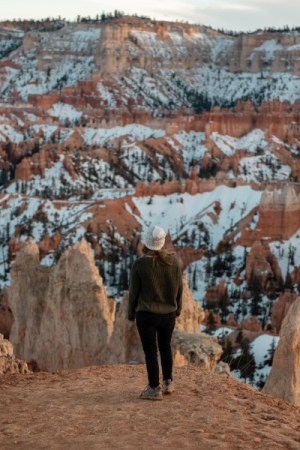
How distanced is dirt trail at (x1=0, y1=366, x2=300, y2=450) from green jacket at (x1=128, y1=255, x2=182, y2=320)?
1053mm

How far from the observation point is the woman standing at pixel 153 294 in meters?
8.09

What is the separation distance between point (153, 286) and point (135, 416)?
139 centimetres

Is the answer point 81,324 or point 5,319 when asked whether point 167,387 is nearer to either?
point 81,324

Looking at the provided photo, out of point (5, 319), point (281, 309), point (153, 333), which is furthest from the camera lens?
point (281, 309)

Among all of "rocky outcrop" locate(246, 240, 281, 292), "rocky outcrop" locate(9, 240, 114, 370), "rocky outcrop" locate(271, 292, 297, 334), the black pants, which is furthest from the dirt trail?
"rocky outcrop" locate(246, 240, 281, 292)

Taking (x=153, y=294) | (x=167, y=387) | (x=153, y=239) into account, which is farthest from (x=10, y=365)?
(x=153, y=239)

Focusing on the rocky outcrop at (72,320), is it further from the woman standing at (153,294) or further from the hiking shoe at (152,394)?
the woman standing at (153,294)

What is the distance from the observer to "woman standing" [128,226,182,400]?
26.6 feet

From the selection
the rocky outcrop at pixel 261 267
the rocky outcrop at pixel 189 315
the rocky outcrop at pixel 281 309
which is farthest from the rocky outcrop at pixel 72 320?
the rocky outcrop at pixel 261 267

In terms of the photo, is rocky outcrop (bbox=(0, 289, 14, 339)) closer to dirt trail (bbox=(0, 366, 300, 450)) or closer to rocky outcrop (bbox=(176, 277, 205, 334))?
rocky outcrop (bbox=(176, 277, 205, 334))

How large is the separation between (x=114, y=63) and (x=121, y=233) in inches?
3969

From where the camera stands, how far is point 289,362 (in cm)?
1358

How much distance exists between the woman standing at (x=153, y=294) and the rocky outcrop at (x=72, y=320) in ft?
40.5

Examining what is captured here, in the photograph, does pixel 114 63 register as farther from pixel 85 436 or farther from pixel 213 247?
pixel 85 436
